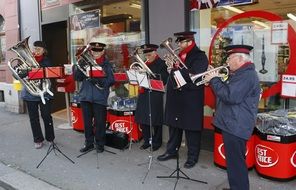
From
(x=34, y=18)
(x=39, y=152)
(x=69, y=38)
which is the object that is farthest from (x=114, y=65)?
(x=34, y=18)

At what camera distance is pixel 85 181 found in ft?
16.2

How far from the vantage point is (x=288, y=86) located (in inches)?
200

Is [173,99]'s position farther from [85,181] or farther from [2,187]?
[2,187]

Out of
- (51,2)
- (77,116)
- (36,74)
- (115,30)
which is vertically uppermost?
(51,2)

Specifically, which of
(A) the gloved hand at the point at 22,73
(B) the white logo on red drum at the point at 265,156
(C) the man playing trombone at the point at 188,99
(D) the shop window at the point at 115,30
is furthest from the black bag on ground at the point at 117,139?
(B) the white logo on red drum at the point at 265,156

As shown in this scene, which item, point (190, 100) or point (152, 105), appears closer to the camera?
point (190, 100)

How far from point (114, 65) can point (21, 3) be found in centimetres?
380

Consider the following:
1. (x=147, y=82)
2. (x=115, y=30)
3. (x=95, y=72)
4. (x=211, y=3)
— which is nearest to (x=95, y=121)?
(x=95, y=72)

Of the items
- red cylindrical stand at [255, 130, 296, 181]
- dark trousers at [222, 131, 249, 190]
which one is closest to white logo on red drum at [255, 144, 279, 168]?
red cylindrical stand at [255, 130, 296, 181]

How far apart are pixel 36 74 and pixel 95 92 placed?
2.99ft

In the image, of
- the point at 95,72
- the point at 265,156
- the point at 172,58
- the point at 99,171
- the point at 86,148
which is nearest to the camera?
the point at 265,156

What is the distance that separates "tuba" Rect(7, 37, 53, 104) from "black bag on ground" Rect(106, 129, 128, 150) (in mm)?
1208

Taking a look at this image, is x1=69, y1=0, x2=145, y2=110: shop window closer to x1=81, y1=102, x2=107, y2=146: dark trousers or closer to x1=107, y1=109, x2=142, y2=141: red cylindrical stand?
x1=107, y1=109, x2=142, y2=141: red cylindrical stand

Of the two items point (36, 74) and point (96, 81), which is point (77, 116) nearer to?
point (96, 81)
